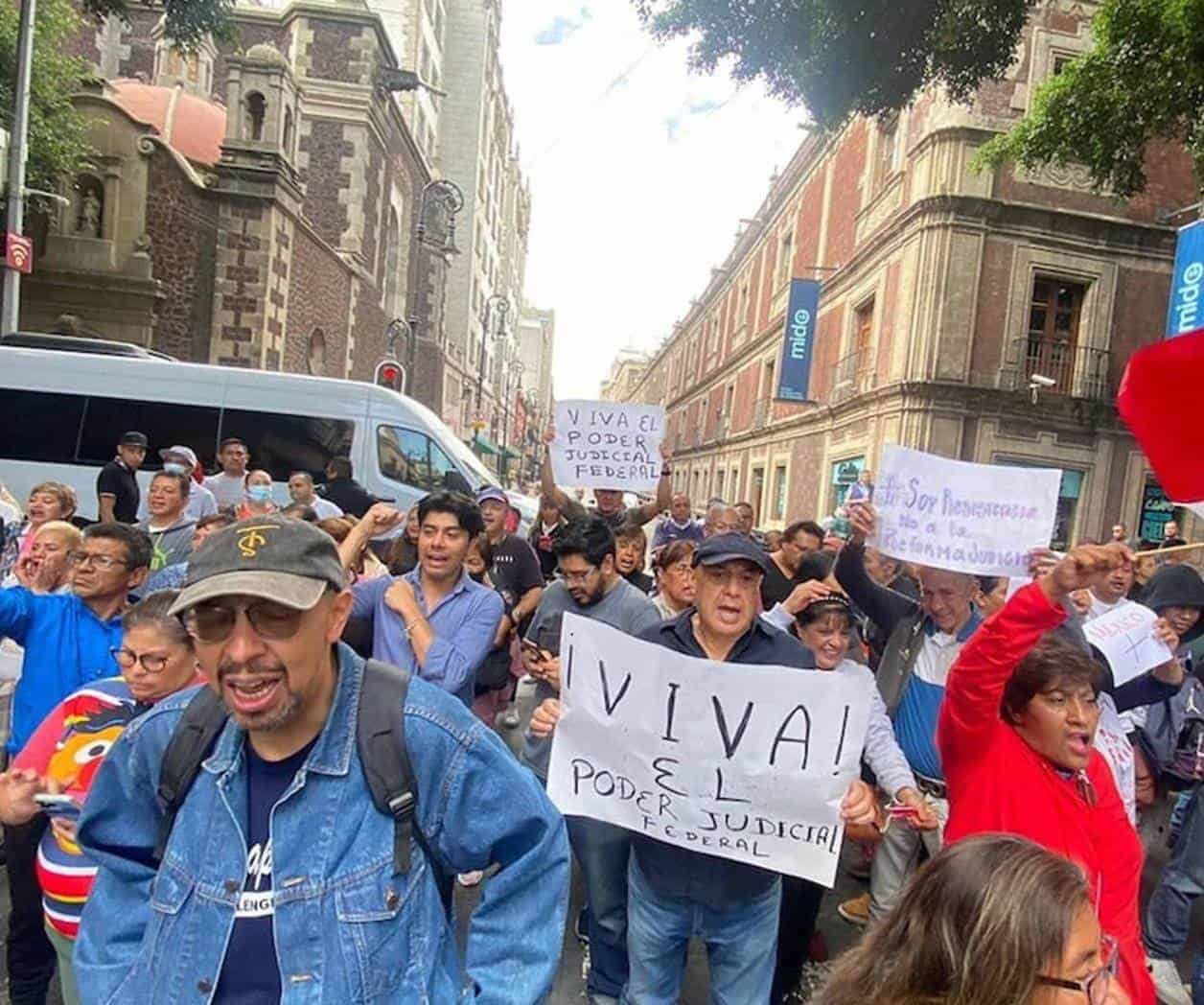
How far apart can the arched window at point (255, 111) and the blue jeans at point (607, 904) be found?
20.7m

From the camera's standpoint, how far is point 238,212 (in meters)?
18.4

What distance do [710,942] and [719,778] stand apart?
0.55 m

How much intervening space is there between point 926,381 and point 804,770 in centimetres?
1697

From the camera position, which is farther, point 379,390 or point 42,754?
point 379,390

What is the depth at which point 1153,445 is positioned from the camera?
262 cm

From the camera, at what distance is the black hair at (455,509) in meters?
3.21

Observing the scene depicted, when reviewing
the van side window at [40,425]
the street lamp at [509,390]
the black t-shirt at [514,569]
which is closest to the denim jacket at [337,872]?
the black t-shirt at [514,569]

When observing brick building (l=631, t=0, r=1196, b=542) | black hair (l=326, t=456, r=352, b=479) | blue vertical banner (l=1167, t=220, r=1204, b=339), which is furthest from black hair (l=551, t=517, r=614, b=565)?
brick building (l=631, t=0, r=1196, b=542)

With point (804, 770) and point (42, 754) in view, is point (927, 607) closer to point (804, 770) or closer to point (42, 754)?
point (804, 770)

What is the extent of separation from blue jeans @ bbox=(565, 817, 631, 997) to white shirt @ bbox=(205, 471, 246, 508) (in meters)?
6.81

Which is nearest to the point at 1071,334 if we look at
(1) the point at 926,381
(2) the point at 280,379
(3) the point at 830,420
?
(1) the point at 926,381

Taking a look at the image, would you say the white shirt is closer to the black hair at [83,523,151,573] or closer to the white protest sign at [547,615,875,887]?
the black hair at [83,523,151,573]

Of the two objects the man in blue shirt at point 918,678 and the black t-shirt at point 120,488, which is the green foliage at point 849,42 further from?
the black t-shirt at point 120,488

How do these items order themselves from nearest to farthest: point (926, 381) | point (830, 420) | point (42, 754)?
point (42, 754), point (926, 381), point (830, 420)
